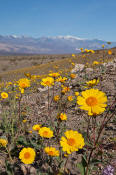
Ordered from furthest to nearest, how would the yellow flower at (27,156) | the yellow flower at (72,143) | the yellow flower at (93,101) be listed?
the yellow flower at (27,156)
the yellow flower at (72,143)
the yellow flower at (93,101)

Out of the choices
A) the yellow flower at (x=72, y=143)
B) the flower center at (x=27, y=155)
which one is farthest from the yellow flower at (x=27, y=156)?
the yellow flower at (x=72, y=143)

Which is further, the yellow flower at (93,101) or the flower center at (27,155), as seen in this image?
the flower center at (27,155)

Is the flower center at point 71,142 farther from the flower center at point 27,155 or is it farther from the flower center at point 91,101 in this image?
the flower center at point 27,155

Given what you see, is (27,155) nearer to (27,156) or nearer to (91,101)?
(27,156)

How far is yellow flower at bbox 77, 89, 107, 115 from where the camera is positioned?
4.17ft

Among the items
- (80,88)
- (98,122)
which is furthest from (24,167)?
(80,88)

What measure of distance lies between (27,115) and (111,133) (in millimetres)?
1854

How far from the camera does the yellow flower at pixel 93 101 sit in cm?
127

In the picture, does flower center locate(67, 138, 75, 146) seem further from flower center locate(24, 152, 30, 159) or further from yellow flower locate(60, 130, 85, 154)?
flower center locate(24, 152, 30, 159)

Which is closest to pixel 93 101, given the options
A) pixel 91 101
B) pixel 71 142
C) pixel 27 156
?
pixel 91 101

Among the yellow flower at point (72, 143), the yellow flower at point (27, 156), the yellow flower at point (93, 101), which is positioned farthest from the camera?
the yellow flower at point (27, 156)

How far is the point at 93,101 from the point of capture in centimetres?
135

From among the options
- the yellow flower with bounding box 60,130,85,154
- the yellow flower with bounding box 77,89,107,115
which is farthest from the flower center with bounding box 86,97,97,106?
the yellow flower with bounding box 60,130,85,154

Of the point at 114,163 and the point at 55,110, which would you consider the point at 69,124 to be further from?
the point at 114,163
